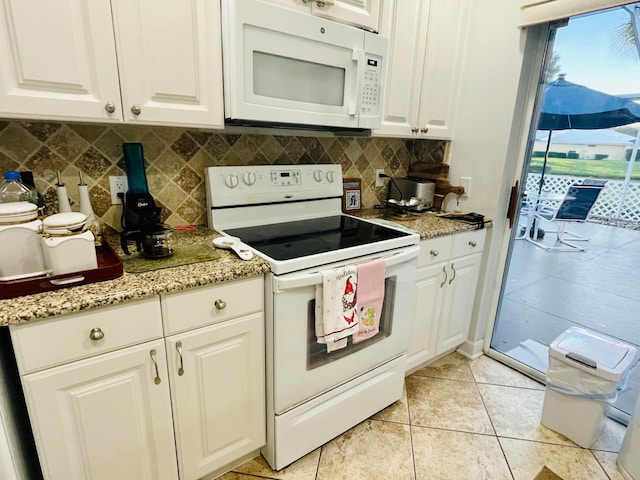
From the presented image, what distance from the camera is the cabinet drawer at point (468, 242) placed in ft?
6.55

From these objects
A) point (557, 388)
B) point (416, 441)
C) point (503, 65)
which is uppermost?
point (503, 65)

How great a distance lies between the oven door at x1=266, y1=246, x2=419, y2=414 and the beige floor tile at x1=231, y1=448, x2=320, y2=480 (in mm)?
323

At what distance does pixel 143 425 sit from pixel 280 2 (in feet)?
5.27

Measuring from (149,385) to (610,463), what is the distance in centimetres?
199

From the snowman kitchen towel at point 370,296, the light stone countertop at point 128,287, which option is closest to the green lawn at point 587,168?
the snowman kitchen towel at point 370,296

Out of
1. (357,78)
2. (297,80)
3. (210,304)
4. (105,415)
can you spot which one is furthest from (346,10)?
(105,415)

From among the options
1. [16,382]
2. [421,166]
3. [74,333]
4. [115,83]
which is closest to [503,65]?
[421,166]

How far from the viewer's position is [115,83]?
1.16 metres

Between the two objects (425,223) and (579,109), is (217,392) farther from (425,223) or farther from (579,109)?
(579,109)

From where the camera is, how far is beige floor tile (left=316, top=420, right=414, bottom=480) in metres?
1.53

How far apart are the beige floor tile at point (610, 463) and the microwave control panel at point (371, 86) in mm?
1920

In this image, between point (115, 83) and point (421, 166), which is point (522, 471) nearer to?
point (421, 166)

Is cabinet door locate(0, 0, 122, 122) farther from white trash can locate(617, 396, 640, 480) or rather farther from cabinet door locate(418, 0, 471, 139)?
white trash can locate(617, 396, 640, 480)

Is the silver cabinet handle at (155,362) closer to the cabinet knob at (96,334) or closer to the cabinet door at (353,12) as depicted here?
the cabinet knob at (96,334)
